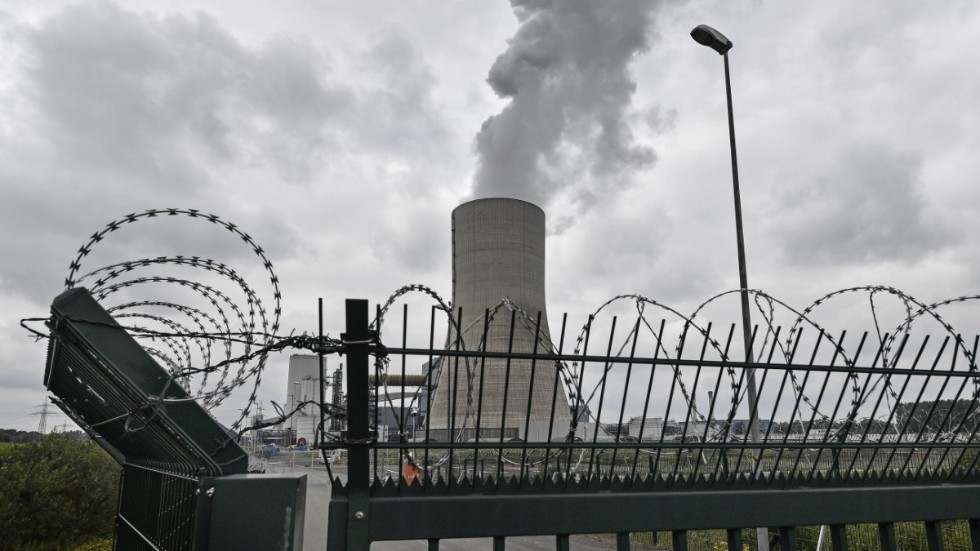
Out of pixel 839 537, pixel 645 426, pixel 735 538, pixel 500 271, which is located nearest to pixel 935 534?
pixel 839 537

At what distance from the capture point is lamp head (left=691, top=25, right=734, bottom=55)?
413 inches

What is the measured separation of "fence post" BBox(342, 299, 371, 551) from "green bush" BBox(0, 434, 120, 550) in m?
9.08

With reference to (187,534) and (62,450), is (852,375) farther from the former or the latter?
(62,450)

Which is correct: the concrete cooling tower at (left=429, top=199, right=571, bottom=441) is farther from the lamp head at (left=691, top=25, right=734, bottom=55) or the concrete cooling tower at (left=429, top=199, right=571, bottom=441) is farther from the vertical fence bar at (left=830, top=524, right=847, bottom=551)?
the vertical fence bar at (left=830, top=524, right=847, bottom=551)

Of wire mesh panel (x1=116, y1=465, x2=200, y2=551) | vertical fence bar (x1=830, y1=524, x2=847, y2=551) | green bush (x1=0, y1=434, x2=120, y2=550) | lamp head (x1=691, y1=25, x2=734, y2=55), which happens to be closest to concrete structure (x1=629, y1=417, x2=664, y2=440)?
vertical fence bar (x1=830, y1=524, x2=847, y2=551)

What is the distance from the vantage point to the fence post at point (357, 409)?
7.11 ft

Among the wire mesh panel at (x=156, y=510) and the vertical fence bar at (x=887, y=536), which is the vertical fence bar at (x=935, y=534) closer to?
the vertical fence bar at (x=887, y=536)

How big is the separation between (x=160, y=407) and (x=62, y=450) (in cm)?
979

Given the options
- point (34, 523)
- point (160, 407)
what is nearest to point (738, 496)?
point (160, 407)

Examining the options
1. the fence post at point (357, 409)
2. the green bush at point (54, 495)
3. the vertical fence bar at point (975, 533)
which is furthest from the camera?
the green bush at point (54, 495)

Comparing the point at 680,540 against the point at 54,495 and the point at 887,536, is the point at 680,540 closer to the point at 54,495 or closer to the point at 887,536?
the point at 887,536

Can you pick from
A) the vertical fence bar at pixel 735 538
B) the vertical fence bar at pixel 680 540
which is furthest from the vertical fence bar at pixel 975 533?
the vertical fence bar at pixel 680 540

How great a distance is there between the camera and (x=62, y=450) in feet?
34.2

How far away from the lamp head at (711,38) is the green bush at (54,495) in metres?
12.2
